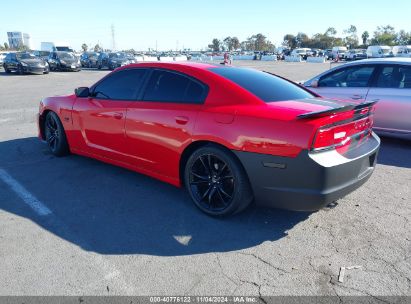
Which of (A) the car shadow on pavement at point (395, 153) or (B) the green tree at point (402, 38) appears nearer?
(A) the car shadow on pavement at point (395, 153)

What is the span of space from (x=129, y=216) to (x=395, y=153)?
464cm

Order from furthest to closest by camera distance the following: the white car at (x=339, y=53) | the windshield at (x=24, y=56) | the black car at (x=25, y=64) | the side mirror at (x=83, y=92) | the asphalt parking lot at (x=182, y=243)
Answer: the white car at (x=339, y=53) < the windshield at (x=24, y=56) < the black car at (x=25, y=64) < the side mirror at (x=83, y=92) < the asphalt parking lot at (x=182, y=243)

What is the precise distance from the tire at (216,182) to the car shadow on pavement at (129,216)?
0.51ft

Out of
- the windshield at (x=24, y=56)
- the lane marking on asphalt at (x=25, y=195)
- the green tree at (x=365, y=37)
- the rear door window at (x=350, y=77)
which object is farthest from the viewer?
the green tree at (x=365, y=37)

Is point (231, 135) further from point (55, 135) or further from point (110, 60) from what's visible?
point (110, 60)

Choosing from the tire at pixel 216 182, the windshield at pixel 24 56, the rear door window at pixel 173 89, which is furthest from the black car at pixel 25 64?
the tire at pixel 216 182

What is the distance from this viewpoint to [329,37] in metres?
122

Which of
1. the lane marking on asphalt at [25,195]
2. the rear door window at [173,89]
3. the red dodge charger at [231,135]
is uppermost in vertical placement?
the rear door window at [173,89]

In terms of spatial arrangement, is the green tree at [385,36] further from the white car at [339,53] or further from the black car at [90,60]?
the black car at [90,60]

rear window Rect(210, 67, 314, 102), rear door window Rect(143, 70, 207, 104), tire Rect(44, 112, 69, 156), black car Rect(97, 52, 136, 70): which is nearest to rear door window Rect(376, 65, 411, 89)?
rear window Rect(210, 67, 314, 102)

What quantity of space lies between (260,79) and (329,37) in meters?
131

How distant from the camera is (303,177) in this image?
9.82ft

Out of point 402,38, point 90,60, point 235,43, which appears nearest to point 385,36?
point 402,38

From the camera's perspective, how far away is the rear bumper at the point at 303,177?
9.74ft
